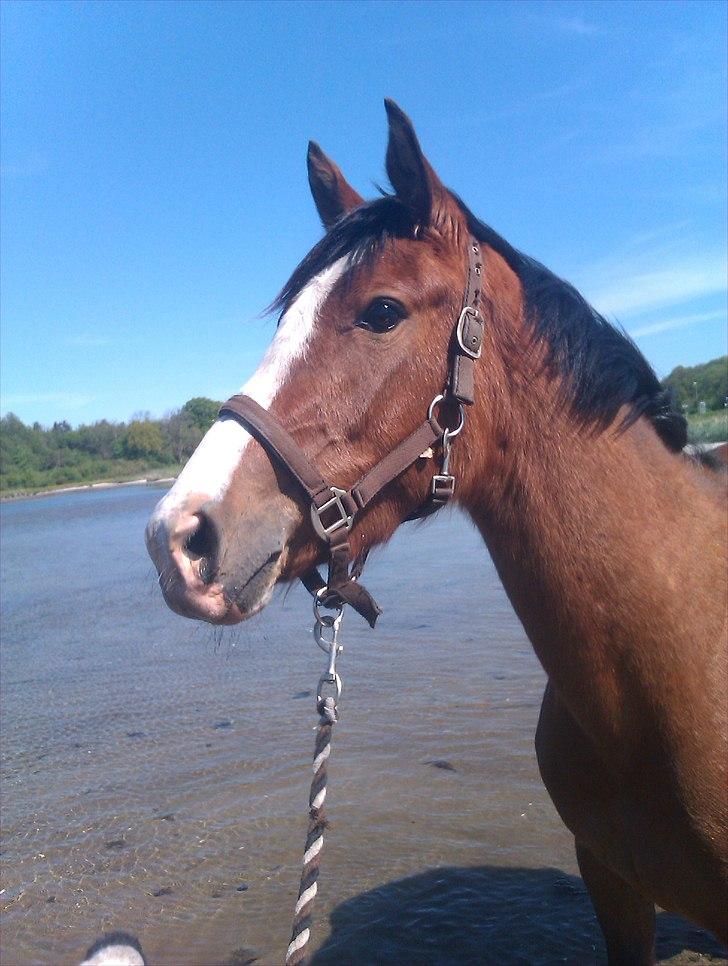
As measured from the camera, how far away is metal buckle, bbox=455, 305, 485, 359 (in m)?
2.22

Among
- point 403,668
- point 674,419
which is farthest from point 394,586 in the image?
point 674,419

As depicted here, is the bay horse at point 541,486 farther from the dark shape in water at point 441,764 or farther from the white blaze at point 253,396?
the dark shape in water at point 441,764

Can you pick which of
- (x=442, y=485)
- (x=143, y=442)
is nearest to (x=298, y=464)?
(x=442, y=485)

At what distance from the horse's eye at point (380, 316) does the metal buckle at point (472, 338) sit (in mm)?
203

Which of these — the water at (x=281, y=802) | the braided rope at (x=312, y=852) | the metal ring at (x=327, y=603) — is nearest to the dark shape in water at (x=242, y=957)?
the water at (x=281, y=802)

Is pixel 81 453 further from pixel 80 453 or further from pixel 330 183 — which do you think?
pixel 330 183

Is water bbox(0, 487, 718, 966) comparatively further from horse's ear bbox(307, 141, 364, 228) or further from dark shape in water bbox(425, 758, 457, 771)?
horse's ear bbox(307, 141, 364, 228)

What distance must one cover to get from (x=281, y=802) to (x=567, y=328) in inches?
175

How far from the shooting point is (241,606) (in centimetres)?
197

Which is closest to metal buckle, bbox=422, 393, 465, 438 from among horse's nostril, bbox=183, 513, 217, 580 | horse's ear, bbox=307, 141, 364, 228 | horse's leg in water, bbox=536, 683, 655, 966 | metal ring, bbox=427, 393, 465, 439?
metal ring, bbox=427, 393, 465, 439

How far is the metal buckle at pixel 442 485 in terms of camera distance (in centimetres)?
221

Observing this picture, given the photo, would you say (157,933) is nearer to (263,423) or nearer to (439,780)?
(439,780)

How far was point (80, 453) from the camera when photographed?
96562mm

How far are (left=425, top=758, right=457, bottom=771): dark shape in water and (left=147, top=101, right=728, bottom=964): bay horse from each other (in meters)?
3.33
